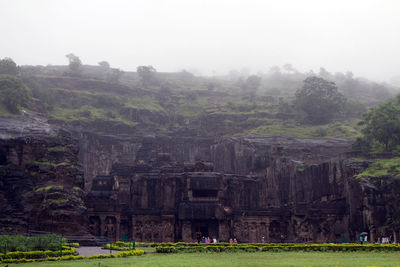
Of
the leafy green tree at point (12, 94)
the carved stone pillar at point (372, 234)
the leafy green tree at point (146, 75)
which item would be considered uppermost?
the leafy green tree at point (146, 75)

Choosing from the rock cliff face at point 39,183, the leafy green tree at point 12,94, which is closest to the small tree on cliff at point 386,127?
the rock cliff face at point 39,183

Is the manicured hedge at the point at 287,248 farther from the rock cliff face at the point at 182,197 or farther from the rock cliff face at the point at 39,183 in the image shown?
the rock cliff face at the point at 39,183

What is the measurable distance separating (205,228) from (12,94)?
41028mm

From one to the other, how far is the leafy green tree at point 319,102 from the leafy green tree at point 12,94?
6148cm

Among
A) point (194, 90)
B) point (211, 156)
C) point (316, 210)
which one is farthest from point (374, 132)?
point (194, 90)

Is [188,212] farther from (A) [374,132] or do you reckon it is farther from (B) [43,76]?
(B) [43,76]

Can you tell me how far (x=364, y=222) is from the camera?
58656mm

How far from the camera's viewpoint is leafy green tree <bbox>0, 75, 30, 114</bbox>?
80031 mm

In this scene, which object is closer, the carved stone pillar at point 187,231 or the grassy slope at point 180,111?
the carved stone pillar at point 187,231

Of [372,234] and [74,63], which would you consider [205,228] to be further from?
[74,63]

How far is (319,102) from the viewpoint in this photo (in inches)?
4370

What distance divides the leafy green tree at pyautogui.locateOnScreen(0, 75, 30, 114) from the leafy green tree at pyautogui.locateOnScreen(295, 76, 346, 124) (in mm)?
61478

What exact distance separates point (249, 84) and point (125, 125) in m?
65.3

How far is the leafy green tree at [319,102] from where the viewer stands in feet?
363
